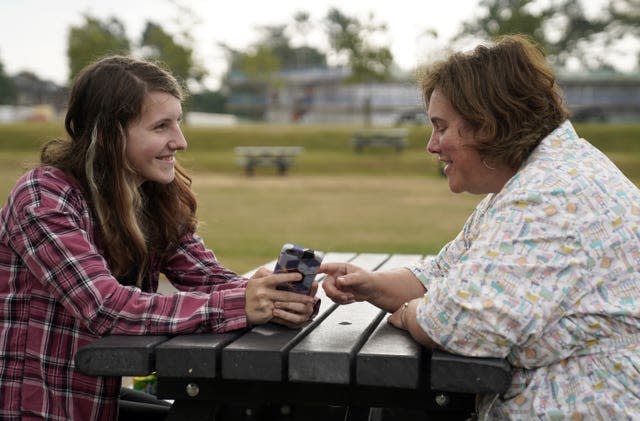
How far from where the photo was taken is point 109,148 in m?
2.69

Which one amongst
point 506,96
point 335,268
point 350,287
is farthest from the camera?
point 335,268

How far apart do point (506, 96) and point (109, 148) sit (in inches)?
47.4

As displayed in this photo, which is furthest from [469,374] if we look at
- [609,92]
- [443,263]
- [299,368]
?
[609,92]

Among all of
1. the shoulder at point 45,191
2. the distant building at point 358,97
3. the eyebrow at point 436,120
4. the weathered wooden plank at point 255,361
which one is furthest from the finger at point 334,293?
the distant building at point 358,97

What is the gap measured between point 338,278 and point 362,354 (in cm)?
61

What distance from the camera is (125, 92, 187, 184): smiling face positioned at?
2.75 m

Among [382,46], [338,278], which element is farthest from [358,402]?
[382,46]

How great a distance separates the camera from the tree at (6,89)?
89.6 m

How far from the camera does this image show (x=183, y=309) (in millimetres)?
2459

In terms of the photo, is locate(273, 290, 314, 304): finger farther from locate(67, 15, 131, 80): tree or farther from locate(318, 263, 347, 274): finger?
locate(67, 15, 131, 80): tree

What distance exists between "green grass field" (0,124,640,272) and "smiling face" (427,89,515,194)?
1357 millimetres

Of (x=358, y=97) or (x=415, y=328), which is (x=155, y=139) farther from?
(x=358, y=97)

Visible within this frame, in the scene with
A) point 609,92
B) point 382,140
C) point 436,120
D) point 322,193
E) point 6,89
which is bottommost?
point 322,193

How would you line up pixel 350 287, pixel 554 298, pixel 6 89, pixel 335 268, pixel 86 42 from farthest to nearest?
1. pixel 6 89
2. pixel 86 42
3. pixel 335 268
4. pixel 350 287
5. pixel 554 298
